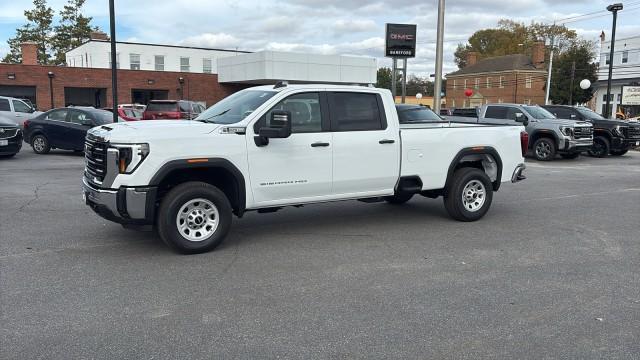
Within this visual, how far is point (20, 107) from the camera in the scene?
69.3 feet

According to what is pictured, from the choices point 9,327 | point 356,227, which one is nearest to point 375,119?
point 356,227

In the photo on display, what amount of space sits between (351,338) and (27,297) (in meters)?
2.89

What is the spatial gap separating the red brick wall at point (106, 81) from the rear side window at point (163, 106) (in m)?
18.7

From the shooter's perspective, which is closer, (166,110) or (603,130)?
(603,130)

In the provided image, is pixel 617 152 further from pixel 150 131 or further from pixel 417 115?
pixel 150 131

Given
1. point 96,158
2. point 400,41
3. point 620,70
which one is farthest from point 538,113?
point 620,70

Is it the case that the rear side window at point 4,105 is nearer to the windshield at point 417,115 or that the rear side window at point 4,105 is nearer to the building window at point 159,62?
the windshield at point 417,115

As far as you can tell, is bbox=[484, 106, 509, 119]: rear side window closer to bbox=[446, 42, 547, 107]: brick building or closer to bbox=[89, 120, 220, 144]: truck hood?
bbox=[89, 120, 220, 144]: truck hood

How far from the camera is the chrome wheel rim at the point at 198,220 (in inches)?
242

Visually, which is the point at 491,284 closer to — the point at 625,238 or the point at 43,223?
the point at 625,238

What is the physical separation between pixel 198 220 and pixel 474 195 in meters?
4.25

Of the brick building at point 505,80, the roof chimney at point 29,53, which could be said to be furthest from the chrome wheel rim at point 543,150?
the brick building at point 505,80

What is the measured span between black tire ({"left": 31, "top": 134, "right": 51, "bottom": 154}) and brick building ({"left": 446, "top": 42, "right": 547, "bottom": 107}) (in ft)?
191

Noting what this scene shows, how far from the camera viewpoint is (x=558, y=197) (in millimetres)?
10680
